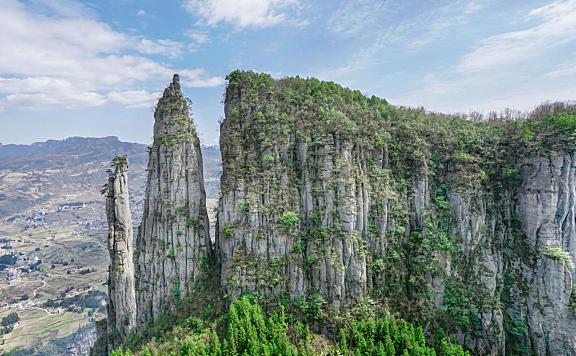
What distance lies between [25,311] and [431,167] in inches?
7607

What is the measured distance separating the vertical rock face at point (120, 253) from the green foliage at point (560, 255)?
55.1 meters

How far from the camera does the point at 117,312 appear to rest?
44719mm

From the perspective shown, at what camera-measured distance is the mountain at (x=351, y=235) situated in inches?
1673

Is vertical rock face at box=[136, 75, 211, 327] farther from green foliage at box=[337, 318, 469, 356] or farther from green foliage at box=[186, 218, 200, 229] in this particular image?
green foliage at box=[337, 318, 469, 356]

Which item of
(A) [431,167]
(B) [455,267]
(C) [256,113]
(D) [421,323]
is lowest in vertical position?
(D) [421,323]

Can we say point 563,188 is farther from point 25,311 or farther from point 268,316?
point 25,311

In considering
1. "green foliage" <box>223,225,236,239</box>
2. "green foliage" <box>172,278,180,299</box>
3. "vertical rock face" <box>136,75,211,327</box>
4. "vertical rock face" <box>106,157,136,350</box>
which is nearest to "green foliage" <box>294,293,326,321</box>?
"green foliage" <box>223,225,236,239</box>

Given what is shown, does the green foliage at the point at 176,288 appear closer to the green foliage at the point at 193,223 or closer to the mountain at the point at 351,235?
the mountain at the point at 351,235

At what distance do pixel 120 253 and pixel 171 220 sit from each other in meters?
7.34

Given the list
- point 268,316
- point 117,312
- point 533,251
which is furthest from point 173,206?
point 533,251

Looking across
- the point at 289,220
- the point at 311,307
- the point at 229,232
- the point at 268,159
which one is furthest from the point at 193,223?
the point at 311,307

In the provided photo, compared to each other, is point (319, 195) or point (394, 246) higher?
point (319, 195)

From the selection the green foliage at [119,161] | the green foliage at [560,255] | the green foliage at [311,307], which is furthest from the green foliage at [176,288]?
the green foliage at [560,255]

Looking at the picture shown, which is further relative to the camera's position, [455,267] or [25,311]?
[25,311]
